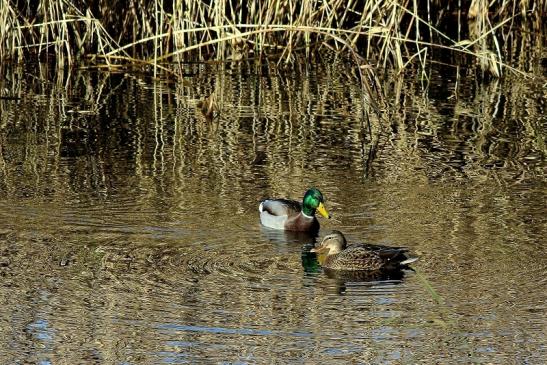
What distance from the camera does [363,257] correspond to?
7.31 meters

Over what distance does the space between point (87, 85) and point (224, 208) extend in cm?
481

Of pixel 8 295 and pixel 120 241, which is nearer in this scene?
pixel 8 295

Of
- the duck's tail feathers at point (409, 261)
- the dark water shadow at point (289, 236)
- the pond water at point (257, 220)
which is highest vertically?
the duck's tail feathers at point (409, 261)

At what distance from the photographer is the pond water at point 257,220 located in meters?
6.09

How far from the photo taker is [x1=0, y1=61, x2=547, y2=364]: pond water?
6090 mm

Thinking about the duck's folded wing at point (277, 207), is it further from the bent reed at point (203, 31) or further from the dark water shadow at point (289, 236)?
the bent reed at point (203, 31)

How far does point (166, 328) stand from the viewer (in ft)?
20.3

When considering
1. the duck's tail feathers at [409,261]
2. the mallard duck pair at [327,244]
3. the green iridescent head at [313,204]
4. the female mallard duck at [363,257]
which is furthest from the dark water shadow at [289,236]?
the duck's tail feathers at [409,261]

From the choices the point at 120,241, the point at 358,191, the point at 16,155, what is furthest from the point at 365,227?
the point at 16,155

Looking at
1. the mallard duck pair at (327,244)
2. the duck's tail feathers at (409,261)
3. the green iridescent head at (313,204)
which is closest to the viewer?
the duck's tail feathers at (409,261)

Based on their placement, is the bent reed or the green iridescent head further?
the bent reed

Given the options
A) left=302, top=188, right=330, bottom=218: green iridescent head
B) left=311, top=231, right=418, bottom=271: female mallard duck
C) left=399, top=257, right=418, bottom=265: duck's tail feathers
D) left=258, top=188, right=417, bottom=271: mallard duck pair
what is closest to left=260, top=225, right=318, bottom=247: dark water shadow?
left=258, top=188, right=417, bottom=271: mallard duck pair

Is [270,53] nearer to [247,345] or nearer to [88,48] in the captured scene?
[88,48]

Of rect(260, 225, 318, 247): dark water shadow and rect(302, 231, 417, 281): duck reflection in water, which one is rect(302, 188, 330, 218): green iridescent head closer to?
rect(260, 225, 318, 247): dark water shadow
